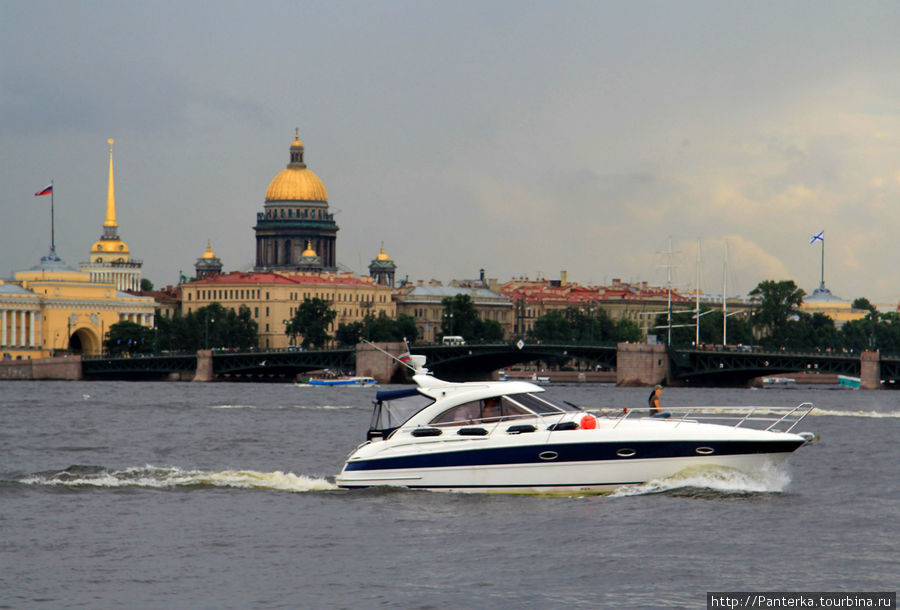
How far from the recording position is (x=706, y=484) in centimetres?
2827

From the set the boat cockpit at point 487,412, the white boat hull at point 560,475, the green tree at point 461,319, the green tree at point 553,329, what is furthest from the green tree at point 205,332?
the white boat hull at point 560,475

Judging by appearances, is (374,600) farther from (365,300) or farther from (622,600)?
(365,300)

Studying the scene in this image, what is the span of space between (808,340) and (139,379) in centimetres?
6174

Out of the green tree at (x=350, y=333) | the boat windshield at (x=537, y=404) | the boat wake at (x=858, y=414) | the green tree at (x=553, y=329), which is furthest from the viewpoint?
the green tree at (x=553, y=329)

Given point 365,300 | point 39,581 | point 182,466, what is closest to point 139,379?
point 365,300

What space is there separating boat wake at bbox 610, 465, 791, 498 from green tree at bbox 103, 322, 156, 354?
120 m

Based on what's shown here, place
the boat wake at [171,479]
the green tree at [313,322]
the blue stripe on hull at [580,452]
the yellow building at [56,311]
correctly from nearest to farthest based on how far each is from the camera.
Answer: the blue stripe on hull at [580,452]
the boat wake at [171,479]
the yellow building at [56,311]
the green tree at [313,322]

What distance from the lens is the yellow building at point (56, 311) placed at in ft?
486

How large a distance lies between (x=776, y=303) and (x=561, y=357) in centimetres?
4880

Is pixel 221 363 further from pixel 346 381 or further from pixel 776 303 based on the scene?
pixel 776 303

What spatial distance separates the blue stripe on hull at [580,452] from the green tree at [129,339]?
119035 mm

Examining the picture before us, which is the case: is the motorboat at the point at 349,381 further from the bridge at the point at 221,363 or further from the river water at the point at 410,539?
the river water at the point at 410,539

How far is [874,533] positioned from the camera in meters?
26.2

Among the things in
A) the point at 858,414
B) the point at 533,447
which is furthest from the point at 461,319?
the point at 533,447
